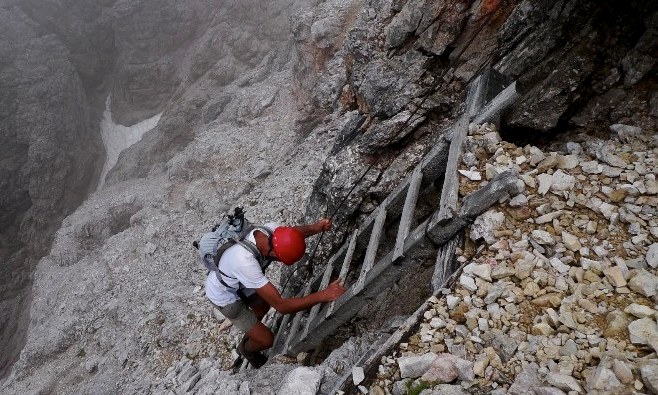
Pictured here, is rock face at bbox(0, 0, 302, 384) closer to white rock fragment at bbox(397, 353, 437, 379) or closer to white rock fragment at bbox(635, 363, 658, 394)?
white rock fragment at bbox(397, 353, 437, 379)

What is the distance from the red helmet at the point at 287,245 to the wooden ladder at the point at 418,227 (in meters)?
0.78

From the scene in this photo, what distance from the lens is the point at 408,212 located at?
16.1ft

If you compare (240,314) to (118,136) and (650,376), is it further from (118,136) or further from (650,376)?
(118,136)

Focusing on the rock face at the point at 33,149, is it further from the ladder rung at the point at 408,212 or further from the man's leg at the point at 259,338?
the ladder rung at the point at 408,212

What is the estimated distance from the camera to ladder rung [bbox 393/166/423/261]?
15.1 feet

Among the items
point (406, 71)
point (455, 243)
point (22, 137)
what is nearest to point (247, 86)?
point (22, 137)

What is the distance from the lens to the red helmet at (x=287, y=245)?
5230mm

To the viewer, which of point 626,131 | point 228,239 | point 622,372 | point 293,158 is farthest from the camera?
point 293,158

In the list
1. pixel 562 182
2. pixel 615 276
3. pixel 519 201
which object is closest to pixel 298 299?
pixel 519 201

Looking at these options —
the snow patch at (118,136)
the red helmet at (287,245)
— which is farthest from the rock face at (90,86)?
the red helmet at (287,245)

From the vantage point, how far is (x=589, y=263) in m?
3.47

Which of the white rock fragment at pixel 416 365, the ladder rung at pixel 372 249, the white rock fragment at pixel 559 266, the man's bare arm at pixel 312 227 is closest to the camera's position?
the white rock fragment at pixel 416 365

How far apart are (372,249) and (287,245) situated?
107cm

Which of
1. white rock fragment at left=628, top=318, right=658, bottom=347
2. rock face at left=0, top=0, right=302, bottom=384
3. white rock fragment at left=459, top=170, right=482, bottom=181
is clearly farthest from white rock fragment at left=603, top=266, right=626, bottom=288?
rock face at left=0, top=0, right=302, bottom=384
